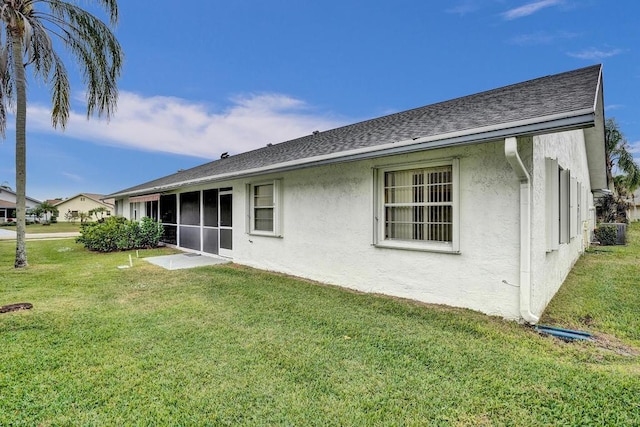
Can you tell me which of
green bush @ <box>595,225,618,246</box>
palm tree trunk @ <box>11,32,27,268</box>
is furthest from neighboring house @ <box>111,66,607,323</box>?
green bush @ <box>595,225,618,246</box>

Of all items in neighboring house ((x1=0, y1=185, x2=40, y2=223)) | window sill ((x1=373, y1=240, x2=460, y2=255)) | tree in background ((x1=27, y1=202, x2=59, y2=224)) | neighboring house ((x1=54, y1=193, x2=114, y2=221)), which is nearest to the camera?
window sill ((x1=373, y1=240, x2=460, y2=255))

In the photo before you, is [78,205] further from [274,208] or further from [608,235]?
[608,235]

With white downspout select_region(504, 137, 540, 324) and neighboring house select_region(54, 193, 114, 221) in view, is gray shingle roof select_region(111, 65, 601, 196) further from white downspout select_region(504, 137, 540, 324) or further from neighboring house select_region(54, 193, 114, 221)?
neighboring house select_region(54, 193, 114, 221)

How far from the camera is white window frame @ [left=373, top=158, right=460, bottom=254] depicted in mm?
5164

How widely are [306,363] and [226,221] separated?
8236 millimetres

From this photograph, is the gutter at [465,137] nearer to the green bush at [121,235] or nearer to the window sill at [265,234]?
the window sill at [265,234]

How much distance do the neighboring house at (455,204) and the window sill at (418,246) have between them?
2cm

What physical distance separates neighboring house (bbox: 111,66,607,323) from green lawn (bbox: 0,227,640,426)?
582mm

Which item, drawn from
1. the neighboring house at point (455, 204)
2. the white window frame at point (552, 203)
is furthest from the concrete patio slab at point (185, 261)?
the white window frame at point (552, 203)

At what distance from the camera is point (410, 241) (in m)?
5.88

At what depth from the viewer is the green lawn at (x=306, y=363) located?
262 centimetres

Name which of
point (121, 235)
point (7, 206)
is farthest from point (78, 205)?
point (121, 235)

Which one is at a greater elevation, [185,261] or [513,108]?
[513,108]

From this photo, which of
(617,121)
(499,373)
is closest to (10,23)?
(499,373)
